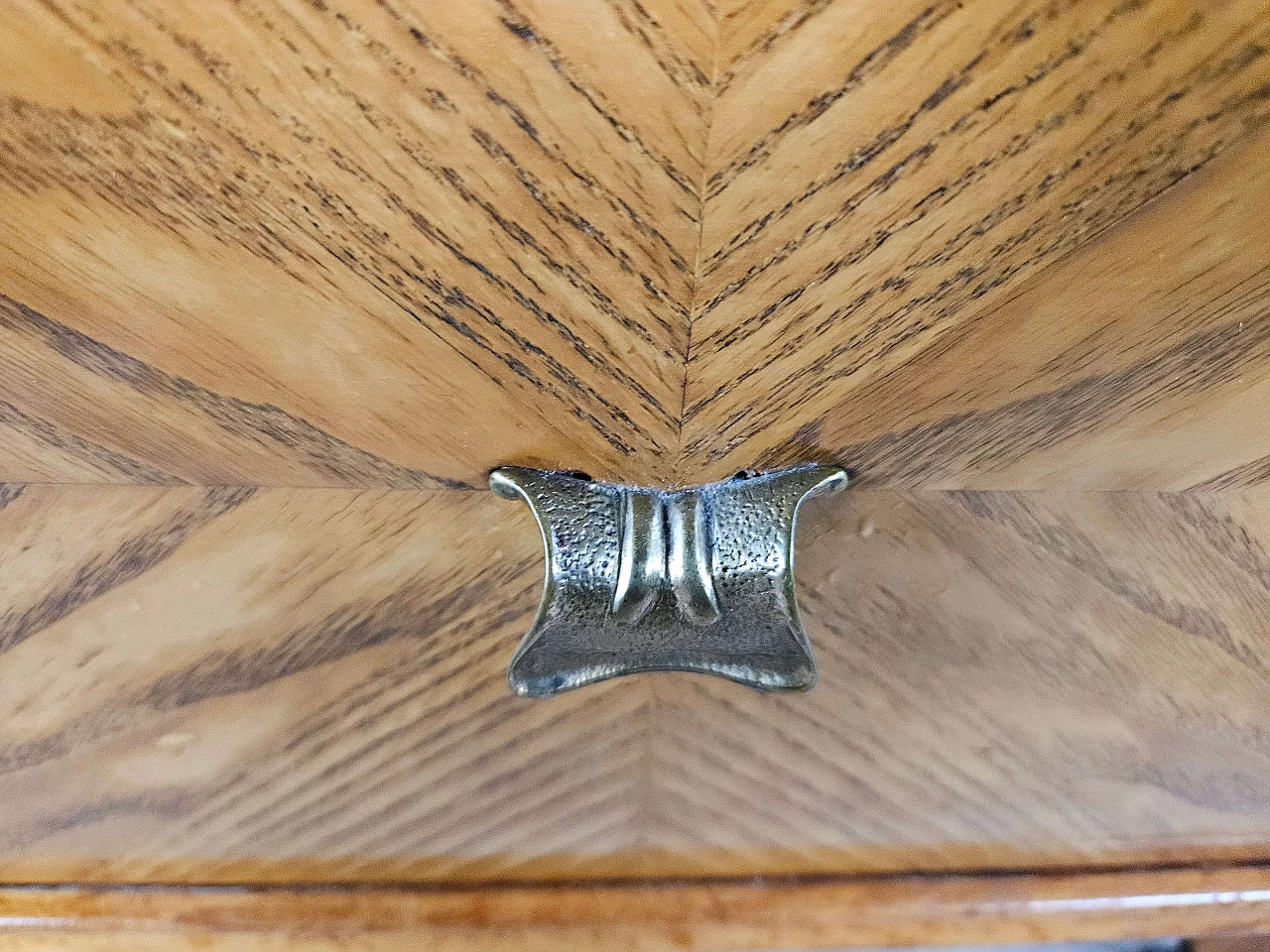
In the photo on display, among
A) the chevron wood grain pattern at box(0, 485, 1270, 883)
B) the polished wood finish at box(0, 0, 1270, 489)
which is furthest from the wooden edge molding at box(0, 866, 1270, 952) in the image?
the polished wood finish at box(0, 0, 1270, 489)

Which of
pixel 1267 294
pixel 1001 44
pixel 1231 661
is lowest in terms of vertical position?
pixel 1231 661

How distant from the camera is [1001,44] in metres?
0.18

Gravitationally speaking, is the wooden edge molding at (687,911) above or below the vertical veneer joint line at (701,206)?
below

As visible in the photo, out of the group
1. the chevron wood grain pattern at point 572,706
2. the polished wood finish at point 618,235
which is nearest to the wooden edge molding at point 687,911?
the chevron wood grain pattern at point 572,706

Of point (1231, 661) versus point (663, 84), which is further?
point (1231, 661)

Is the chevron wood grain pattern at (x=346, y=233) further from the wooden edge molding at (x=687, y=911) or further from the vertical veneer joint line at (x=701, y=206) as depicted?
the wooden edge molding at (x=687, y=911)

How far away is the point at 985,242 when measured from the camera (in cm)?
22

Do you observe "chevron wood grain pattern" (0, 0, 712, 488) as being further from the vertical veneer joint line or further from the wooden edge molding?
the wooden edge molding

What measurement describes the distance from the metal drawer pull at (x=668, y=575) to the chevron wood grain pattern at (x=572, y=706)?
0.01 m

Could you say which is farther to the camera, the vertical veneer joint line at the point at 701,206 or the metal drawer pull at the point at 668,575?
the metal drawer pull at the point at 668,575

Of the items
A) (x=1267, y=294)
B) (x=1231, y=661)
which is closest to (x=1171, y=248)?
(x=1267, y=294)

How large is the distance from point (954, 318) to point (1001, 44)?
0.25 feet

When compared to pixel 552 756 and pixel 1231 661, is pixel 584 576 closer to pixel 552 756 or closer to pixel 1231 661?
pixel 552 756

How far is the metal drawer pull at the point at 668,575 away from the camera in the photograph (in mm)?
278
